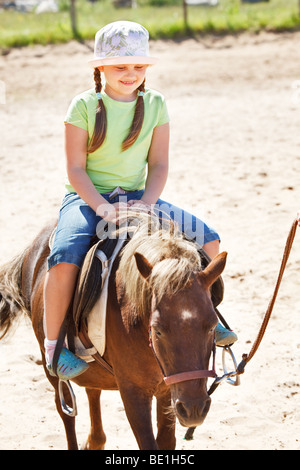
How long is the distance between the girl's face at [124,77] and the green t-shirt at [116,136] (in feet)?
0.25

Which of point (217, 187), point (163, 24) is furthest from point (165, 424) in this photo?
point (163, 24)

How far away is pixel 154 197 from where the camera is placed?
3184 millimetres

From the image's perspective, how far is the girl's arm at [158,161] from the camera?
322cm

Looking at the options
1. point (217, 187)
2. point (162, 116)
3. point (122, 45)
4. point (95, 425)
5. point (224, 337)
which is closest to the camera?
point (122, 45)

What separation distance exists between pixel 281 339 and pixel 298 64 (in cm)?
962

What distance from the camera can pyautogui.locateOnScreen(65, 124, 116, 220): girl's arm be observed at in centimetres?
302

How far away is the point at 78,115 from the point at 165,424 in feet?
5.09

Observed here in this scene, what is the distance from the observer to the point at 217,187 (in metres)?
7.57

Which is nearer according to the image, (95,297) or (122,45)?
(95,297)

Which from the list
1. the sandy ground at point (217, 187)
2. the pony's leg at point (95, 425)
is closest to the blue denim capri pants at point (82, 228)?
the pony's leg at point (95, 425)

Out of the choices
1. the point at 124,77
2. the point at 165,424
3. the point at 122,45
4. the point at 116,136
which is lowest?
the point at 165,424

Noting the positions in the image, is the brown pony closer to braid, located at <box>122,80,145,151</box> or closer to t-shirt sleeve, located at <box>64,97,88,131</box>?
braid, located at <box>122,80,145,151</box>

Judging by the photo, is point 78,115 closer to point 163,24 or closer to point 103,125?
point 103,125

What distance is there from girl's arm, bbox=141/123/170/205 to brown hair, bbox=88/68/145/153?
0.46 feet
